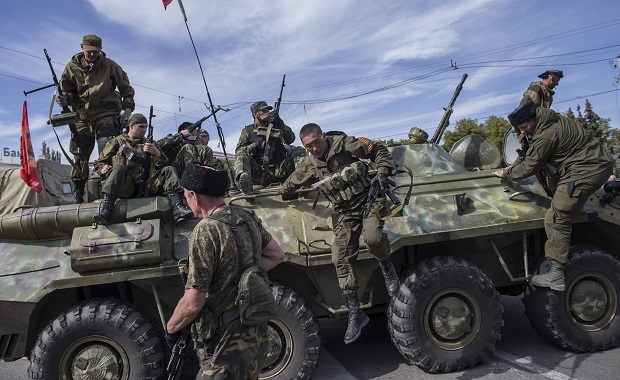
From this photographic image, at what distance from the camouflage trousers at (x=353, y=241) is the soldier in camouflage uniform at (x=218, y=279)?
1.76 meters

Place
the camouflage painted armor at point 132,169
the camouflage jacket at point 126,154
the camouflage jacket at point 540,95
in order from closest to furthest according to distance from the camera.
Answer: the camouflage painted armor at point 132,169
the camouflage jacket at point 126,154
the camouflage jacket at point 540,95

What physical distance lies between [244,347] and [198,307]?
0.36 m

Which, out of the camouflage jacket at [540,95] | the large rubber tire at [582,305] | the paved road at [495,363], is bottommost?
the paved road at [495,363]

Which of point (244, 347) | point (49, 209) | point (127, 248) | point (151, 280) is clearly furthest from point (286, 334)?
point (49, 209)

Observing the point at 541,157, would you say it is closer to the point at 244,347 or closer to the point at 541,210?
the point at 541,210

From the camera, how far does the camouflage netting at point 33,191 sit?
7930 millimetres

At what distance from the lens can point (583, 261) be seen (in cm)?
508

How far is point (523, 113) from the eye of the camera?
5.05m

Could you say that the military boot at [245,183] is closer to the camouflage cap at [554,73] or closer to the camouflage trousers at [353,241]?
the camouflage trousers at [353,241]

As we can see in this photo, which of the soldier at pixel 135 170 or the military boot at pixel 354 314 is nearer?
the military boot at pixel 354 314

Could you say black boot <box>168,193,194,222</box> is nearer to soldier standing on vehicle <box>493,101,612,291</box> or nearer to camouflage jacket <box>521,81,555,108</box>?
soldier standing on vehicle <box>493,101,612,291</box>

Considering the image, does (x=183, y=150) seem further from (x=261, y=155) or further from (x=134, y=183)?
(x=134, y=183)

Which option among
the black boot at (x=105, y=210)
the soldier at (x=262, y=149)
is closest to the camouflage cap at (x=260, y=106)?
the soldier at (x=262, y=149)

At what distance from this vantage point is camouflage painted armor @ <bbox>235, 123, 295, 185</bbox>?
640 cm
